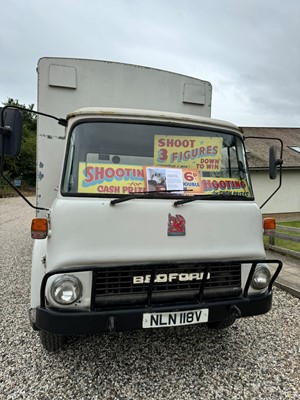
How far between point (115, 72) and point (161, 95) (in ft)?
2.21

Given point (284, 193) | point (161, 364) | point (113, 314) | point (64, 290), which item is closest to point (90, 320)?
point (113, 314)

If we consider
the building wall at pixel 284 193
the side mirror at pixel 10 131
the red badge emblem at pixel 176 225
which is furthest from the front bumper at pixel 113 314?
the building wall at pixel 284 193

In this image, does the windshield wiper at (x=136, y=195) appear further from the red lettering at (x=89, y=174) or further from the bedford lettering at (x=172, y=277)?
the bedford lettering at (x=172, y=277)

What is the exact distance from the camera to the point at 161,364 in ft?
10.2

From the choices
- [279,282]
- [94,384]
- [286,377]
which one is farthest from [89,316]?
[279,282]

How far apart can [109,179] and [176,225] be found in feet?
2.35

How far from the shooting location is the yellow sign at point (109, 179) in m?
2.73

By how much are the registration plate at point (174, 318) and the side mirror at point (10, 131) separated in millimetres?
1811

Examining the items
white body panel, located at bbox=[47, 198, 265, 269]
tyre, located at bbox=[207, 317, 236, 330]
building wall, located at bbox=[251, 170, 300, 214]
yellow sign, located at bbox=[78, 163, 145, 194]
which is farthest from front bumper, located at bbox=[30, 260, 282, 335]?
building wall, located at bbox=[251, 170, 300, 214]

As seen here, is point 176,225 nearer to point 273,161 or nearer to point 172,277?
point 172,277

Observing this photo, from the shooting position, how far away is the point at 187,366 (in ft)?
10.2

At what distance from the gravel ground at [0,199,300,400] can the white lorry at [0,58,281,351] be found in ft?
1.18

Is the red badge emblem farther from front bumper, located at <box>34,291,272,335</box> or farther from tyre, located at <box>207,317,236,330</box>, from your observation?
tyre, located at <box>207,317,236,330</box>

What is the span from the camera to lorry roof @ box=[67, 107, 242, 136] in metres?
2.87
